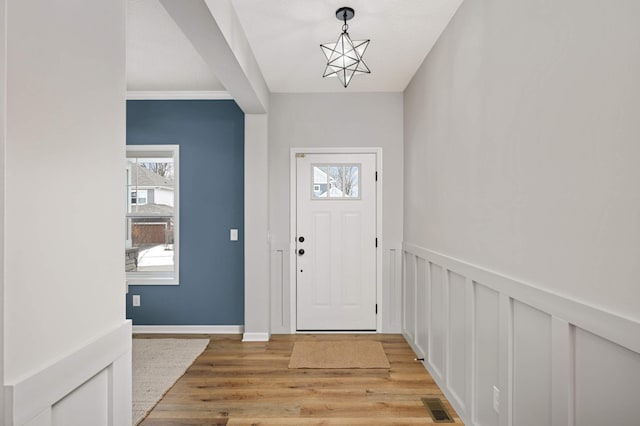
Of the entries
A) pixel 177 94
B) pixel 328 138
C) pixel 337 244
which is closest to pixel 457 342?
pixel 337 244

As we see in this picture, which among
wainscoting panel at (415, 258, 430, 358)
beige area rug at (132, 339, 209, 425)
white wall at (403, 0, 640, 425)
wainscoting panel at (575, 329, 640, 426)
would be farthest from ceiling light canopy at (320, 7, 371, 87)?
beige area rug at (132, 339, 209, 425)

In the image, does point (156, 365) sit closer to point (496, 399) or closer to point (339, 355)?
point (339, 355)

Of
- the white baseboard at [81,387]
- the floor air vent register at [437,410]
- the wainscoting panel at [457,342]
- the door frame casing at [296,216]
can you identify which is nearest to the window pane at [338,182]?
the door frame casing at [296,216]

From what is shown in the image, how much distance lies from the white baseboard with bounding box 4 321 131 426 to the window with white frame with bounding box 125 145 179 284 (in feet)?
10.9

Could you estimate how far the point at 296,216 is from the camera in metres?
4.27

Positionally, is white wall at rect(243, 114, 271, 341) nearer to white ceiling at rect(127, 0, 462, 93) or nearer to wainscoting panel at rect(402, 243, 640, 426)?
white ceiling at rect(127, 0, 462, 93)

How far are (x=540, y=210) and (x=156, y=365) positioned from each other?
3.19 metres

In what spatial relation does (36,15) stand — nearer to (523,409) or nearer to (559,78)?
(559,78)

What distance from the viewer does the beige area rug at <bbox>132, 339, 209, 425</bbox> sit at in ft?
8.89

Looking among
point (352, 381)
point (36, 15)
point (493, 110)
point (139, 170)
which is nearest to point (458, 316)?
point (352, 381)

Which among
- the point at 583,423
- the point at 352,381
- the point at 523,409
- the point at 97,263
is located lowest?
the point at 352,381

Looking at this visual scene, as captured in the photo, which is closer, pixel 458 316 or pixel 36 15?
pixel 36 15

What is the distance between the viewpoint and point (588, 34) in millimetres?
1271

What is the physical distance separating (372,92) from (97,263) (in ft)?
12.0
